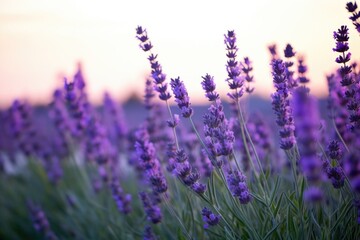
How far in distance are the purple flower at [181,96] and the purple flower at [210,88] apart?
0.12 m

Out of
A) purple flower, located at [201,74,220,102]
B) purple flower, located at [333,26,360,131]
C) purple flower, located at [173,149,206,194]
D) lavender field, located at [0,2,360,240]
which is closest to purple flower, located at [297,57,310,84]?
lavender field, located at [0,2,360,240]

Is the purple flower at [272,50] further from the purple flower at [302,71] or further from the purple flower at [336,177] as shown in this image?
the purple flower at [336,177]

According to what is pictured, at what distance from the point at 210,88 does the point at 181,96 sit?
0.61 feet

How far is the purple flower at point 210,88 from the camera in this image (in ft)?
9.03

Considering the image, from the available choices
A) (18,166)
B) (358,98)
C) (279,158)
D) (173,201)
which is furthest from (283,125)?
(18,166)

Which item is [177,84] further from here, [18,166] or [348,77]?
[18,166]

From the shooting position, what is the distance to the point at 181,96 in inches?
107

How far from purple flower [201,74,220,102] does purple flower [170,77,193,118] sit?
12 centimetres

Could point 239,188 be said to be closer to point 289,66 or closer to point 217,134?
point 217,134

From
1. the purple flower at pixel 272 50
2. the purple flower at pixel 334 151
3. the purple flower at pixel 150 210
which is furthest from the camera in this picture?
the purple flower at pixel 272 50

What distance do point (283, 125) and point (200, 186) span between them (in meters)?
0.56

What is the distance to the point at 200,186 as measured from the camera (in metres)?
2.55

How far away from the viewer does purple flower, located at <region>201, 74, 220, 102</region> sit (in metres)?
2.75

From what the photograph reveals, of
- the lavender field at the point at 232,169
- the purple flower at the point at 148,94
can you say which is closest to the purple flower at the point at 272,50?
the lavender field at the point at 232,169
